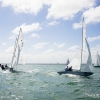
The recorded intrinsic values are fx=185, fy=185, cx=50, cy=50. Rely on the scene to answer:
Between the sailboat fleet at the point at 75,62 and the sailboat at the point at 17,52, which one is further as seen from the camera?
the sailboat at the point at 17,52

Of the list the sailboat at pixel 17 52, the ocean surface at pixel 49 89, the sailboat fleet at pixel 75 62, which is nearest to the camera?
the ocean surface at pixel 49 89

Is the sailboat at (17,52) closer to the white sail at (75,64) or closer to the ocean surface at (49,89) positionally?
the white sail at (75,64)

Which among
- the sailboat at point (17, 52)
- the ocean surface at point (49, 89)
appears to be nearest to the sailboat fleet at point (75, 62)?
the sailboat at point (17, 52)

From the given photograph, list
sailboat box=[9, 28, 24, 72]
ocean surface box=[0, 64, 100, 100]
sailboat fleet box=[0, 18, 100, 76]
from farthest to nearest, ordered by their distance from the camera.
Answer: sailboat box=[9, 28, 24, 72]
sailboat fleet box=[0, 18, 100, 76]
ocean surface box=[0, 64, 100, 100]

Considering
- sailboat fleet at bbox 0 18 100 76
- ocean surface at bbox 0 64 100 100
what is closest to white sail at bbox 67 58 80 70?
sailboat fleet at bbox 0 18 100 76

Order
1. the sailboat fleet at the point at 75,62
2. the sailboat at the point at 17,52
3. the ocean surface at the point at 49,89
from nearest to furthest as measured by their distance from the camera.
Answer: the ocean surface at the point at 49,89, the sailboat fleet at the point at 75,62, the sailboat at the point at 17,52

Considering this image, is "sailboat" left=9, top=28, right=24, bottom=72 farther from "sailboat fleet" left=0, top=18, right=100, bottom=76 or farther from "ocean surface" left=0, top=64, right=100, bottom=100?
"ocean surface" left=0, top=64, right=100, bottom=100

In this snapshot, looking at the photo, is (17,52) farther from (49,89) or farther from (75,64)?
(49,89)

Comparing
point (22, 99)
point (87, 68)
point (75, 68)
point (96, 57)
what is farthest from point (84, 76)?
point (96, 57)

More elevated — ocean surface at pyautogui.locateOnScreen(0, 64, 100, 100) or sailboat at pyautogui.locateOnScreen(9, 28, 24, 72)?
sailboat at pyautogui.locateOnScreen(9, 28, 24, 72)

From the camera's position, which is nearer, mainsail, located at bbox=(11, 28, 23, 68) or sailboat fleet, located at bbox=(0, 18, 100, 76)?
sailboat fleet, located at bbox=(0, 18, 100, 76)

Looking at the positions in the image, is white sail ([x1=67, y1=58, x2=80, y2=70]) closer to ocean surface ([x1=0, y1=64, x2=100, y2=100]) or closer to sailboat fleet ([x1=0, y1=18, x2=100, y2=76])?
sailboat fleet ([x1=0, y1=18, x2=100, y2=76])

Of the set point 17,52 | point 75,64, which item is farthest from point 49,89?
point 17,52

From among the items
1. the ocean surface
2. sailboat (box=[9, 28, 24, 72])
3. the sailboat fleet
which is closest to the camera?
the ocean surface
